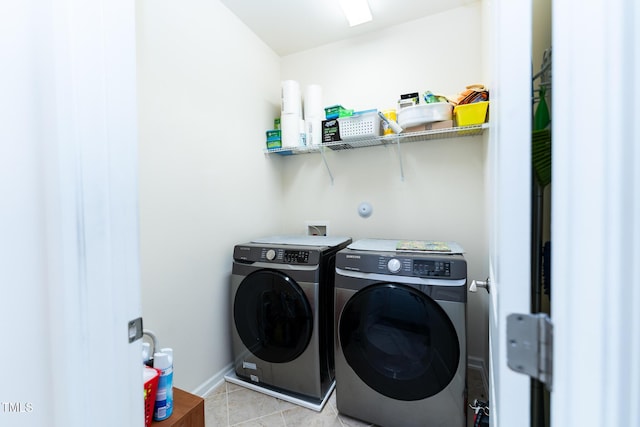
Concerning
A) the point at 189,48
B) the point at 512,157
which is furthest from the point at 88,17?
the point at 189,48

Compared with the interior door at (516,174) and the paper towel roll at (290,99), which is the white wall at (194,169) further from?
the interior door at (516,174)

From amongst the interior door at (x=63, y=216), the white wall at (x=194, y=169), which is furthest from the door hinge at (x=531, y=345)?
the white wall at (x=194, y=169)

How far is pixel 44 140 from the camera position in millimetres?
586

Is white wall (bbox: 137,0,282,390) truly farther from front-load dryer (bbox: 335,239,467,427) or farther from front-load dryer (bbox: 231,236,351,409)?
front-load dryer (bbox: 335,239,467,427)

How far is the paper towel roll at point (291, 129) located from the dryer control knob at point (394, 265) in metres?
1.28

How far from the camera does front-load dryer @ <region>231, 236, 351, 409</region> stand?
159 centimetres

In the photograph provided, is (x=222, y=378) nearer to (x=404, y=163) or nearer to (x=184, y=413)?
(x=184, y=413)

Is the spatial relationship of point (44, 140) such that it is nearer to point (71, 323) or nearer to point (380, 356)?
point (71, 323)

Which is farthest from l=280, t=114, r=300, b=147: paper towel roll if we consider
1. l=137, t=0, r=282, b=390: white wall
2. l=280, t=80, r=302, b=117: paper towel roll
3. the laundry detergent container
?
the laundry detergent container

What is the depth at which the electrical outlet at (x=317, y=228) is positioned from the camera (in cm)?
240

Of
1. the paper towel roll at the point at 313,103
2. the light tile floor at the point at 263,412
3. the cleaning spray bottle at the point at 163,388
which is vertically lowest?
the light tile floor at the point at 263,412

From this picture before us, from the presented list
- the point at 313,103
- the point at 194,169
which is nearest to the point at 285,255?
the point at 194,169

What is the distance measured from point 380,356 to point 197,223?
1.34 metres

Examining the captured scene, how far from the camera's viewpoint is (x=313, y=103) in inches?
85.9
